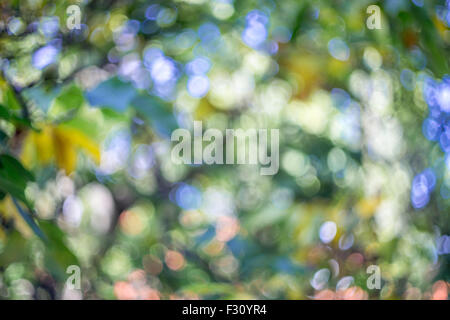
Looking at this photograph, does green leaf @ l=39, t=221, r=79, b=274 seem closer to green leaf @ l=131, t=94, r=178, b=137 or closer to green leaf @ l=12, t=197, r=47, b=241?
green leaf @ l=12, t=197, r=47, b=241

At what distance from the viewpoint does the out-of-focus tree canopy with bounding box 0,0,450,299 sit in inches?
28.9

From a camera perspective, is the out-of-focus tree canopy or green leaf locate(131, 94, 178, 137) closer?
green leaf locate(131, 94, 178, 137)

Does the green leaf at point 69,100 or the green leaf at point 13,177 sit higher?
the green leaf at point 69,100

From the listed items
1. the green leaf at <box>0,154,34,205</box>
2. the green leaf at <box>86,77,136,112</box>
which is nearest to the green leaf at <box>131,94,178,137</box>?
→ the green leaf at <box>86,77,136,112</box>

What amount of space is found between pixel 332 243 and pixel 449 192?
25cm

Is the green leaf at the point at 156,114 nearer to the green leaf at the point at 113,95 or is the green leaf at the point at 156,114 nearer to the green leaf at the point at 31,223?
the green leaf at the point at 113,95

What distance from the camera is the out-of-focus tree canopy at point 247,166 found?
28.9 inches

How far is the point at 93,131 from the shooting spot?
46 centimetres

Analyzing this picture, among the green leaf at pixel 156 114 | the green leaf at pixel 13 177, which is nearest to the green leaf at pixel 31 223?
the green leaf at pixel 13 177

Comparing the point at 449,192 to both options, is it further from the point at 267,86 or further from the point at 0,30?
the point at 0,30

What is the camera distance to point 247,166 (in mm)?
1162

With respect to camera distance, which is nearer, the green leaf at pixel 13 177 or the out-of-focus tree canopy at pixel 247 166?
the green leaf at pixel 13 177

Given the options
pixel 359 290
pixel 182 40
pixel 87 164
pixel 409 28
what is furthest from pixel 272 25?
pixel 359 290
